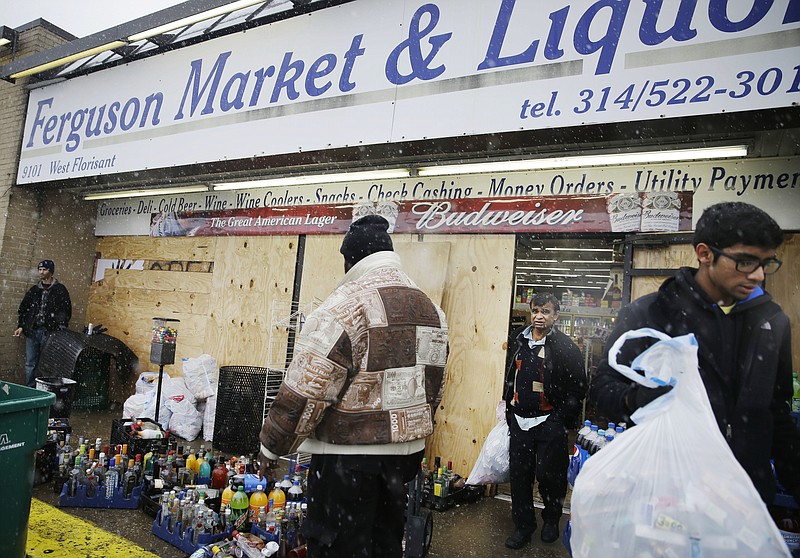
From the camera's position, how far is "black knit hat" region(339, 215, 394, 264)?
255 centimetres

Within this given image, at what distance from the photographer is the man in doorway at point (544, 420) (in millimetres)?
4086

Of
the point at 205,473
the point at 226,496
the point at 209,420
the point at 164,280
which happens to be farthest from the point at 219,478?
the point at 164,280

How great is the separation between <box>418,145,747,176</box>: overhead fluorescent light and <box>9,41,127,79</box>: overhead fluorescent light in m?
3.80

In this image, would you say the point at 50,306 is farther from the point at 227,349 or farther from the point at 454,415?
the point at 454,415

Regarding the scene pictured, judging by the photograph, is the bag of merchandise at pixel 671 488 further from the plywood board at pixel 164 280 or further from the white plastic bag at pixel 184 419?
the plywood board at pixel 164 280

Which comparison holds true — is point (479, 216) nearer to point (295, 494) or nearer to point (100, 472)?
point (295, 494)

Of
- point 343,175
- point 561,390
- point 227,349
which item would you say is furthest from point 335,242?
point 561,390

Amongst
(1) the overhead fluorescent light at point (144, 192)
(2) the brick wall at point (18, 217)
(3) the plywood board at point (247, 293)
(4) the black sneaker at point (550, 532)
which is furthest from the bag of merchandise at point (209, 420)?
(4) the black sneaker at point (550, 532)

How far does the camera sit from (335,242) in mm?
6527

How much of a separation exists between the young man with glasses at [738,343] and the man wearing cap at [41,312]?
799 centimetres

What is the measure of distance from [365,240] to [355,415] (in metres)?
0.85

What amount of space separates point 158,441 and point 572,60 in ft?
15.9

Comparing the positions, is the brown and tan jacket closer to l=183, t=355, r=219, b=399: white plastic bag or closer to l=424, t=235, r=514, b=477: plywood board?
l=424, t=235, r=514, b=477: plywood board

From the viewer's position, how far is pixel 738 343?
5.93 ft
